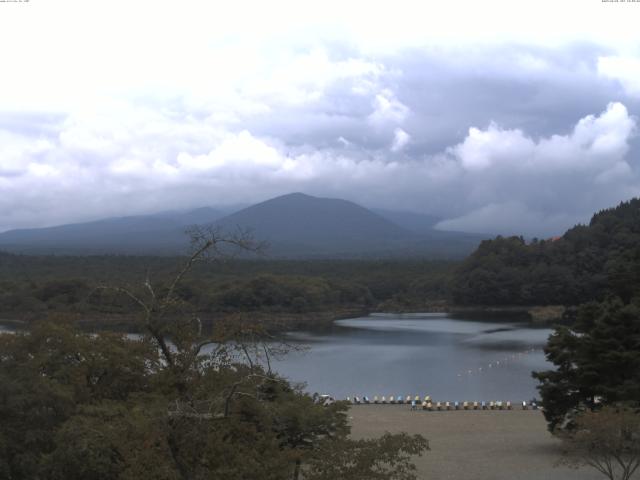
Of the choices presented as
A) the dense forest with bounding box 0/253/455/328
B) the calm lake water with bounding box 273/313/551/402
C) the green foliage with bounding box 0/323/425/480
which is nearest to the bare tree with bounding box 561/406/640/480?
the green foliage with bounding box 0/323/425/480

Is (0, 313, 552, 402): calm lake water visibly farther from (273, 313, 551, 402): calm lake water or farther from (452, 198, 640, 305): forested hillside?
(452, 198, 640, 305): forested hillside

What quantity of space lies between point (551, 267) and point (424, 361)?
32991 millimetres

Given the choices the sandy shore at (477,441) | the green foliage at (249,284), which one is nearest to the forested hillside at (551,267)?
the green foliage at (249,284)

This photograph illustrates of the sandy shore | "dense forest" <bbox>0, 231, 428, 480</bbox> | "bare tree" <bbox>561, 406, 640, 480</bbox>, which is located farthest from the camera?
→ the sandy shore

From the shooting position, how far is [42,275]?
6794cm

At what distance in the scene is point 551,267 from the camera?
63.9m

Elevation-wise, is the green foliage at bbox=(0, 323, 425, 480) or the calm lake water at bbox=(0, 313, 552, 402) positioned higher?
the green foliage at bbox=(0, 323, 425, 480)

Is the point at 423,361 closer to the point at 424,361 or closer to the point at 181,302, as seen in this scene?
the point at 424,361

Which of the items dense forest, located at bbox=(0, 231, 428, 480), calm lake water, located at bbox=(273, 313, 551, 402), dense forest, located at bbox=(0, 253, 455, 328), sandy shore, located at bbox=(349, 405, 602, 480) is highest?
dense forest, located at bbox=(0, 231, 428, 480)

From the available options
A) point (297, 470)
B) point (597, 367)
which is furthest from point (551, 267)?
Result: point (297, 470)

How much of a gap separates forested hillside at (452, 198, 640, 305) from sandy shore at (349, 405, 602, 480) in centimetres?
4161

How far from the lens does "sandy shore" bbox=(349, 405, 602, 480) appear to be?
13388 mm

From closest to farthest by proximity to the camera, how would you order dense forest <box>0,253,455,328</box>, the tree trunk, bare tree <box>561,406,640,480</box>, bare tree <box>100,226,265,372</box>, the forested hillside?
bare tree <box>100,226,265,372</box> < the tree trunk < bare tree <box>561,406,640,480</box> < dense forest <box>0,253,455,328</box> < the forested hillside

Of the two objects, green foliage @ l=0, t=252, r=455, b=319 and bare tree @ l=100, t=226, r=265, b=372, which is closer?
bare tree @ l=100, t=226, r=265, b=372
